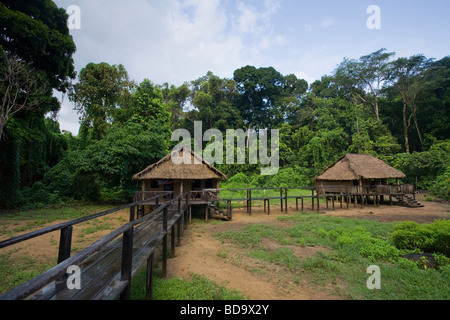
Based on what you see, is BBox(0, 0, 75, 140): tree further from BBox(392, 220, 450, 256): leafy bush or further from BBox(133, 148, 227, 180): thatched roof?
BBox(392, 220, 450, 256): leafy bush

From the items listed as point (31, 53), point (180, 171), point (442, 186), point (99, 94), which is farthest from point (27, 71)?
point (442, 186)

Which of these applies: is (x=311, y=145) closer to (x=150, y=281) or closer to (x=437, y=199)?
(x=437, y=199)

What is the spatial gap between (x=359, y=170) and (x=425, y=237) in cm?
1356

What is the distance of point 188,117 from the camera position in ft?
111

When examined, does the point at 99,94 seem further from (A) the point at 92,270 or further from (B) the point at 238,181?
(A) the point at 92,270

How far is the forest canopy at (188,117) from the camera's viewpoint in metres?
15.0

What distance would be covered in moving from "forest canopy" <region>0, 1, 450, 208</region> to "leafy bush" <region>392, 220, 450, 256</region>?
15.5m

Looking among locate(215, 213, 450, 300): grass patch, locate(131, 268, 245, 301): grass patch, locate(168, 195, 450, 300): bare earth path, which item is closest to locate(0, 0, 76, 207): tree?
locate(168, 195, 450, 300): bare earth path

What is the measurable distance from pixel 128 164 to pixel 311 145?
866 inches

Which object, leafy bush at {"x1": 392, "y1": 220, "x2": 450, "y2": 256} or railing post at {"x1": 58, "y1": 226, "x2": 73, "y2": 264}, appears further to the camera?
leafy bush at {"x1": 392, "y1": 220, "x2": 450, "y2": 256}

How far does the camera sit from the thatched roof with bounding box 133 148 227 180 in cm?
1405

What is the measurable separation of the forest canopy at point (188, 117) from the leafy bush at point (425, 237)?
15466 millimetres

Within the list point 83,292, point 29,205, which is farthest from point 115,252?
point 29,205

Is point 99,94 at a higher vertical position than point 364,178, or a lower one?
higher
